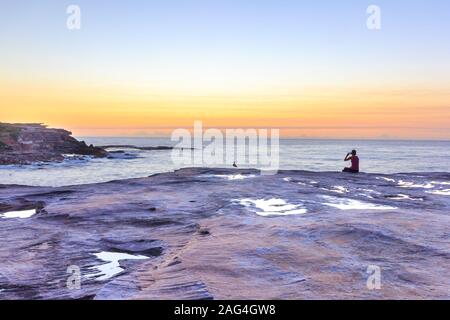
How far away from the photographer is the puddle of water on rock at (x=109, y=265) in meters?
7.43

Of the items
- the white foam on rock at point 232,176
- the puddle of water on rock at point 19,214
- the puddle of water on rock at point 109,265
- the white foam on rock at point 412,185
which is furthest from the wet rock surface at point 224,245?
the white foam on rock at point 232,176

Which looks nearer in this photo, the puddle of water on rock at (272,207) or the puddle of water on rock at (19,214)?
the puddle of water on rock at (19,214)

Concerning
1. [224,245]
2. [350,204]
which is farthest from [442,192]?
[224,245]

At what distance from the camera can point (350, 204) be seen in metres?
15.1

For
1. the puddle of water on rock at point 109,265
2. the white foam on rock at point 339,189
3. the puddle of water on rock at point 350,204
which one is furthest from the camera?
the white foam on rock at point 339,189

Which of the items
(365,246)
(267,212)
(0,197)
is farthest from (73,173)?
(365,246)

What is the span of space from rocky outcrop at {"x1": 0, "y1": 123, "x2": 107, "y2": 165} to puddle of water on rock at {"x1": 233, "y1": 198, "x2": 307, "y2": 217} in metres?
49.2

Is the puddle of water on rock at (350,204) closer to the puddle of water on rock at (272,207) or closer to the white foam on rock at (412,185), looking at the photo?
the puddle of water on rock at (272,207)

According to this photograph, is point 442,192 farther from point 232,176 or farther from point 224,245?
point 224,245

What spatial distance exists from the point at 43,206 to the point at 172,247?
753cm

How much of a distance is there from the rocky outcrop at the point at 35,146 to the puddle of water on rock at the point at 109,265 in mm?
53125

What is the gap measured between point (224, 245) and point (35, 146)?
67.2 m
